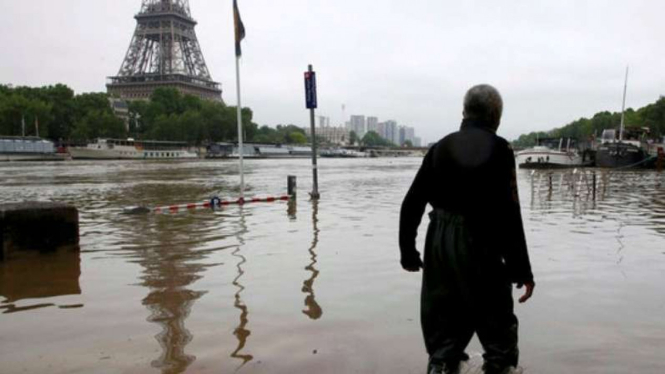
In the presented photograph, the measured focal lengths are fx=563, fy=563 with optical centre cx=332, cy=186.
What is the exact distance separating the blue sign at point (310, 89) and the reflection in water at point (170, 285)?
245 inches

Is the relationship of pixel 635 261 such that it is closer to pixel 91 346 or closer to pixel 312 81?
pixel 91 346

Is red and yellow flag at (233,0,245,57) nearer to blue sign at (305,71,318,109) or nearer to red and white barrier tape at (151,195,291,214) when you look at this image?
blue sign at (305,71,318,109)

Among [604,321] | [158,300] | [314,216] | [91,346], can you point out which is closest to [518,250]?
[604,321]

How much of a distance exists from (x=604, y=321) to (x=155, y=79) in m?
129

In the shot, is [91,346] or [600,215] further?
[600,215]

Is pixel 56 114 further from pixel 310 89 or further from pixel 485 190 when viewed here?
pixel 485 190

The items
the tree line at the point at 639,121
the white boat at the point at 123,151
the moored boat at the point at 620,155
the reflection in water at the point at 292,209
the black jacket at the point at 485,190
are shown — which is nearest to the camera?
the black jacket at the point at 485,190

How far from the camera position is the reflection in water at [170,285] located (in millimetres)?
4031

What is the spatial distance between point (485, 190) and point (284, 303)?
288cm

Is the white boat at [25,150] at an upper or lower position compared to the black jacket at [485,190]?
lower

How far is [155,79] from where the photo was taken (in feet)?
408

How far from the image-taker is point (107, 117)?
95.4 m

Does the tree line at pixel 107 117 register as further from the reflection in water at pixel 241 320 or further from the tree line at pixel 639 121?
the reflection in water at pixel 241 320

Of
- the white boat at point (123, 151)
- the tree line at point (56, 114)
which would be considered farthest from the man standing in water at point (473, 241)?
the tree line at point (56, 114)
